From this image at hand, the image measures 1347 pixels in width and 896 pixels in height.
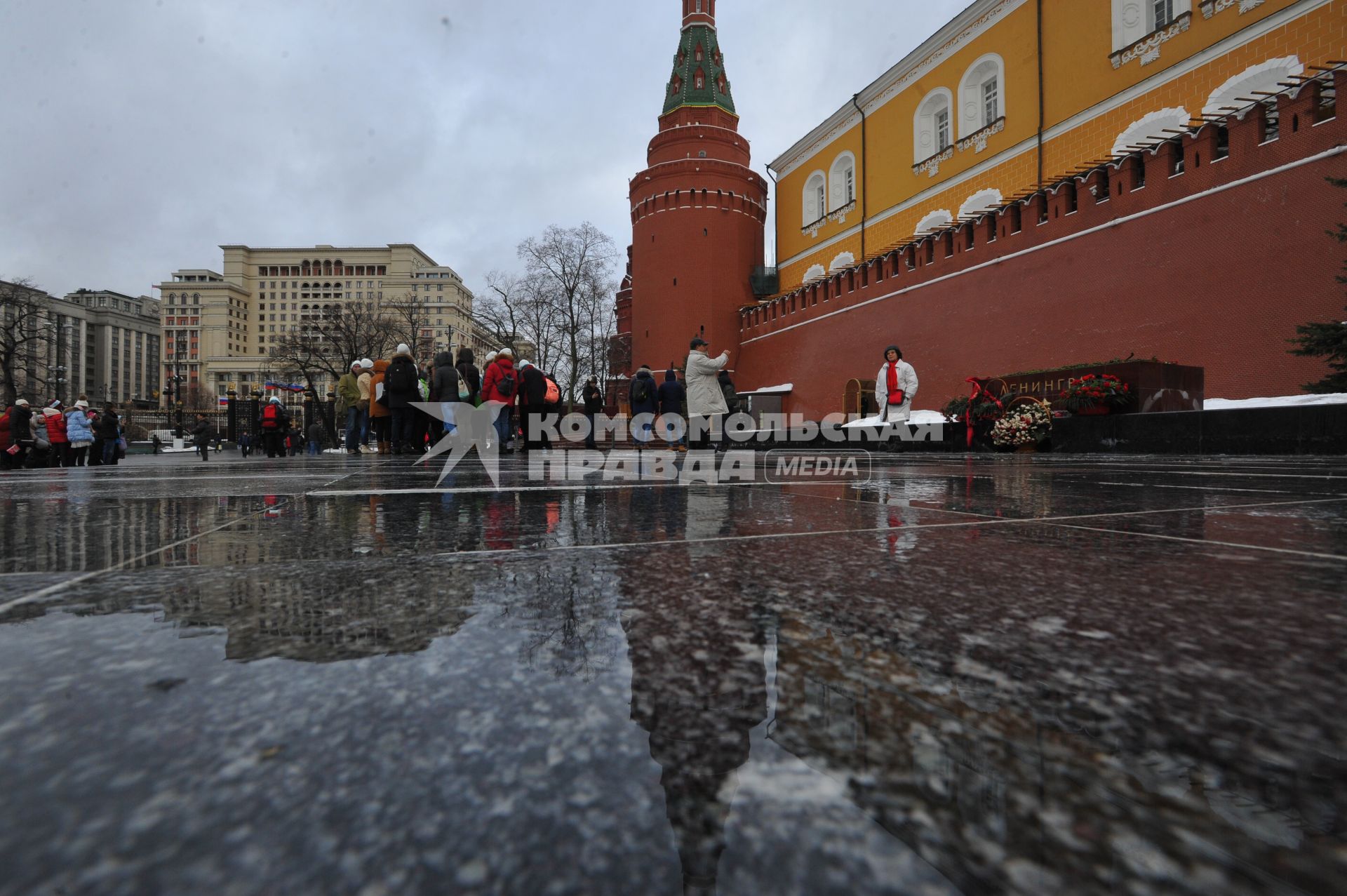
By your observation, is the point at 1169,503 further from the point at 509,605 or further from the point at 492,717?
the point at 492,717

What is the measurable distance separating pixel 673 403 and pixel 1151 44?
53.7ft

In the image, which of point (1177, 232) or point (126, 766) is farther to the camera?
point (1177, 232)

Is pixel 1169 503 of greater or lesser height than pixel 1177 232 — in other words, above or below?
below

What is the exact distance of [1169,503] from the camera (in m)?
2.34

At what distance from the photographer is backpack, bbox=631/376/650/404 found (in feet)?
35.6

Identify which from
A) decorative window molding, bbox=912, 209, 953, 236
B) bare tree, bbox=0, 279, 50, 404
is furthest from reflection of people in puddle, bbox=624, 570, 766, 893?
bare tree, bbox=0, 279, 50, 404

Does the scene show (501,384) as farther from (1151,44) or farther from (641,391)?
(1151,44)

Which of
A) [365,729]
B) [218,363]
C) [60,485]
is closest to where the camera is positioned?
[365,729]

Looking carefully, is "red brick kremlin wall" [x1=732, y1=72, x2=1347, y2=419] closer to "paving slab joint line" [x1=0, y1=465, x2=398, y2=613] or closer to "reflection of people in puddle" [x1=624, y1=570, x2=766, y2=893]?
"reflection of people in puddle" [x1=624, y1=570, x2=766, y2=893]

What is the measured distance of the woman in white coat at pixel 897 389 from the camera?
1204cm

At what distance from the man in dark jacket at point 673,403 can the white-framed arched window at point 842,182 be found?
20.9m

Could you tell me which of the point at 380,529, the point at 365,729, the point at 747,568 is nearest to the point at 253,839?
the point at 365,729

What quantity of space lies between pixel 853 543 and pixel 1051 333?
17520 mm

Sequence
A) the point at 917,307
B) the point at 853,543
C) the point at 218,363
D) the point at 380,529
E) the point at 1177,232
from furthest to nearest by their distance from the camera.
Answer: the point at 218,363, the point at 917,307, the point at 1177,232, the point at 380,529, the point at 853,543
